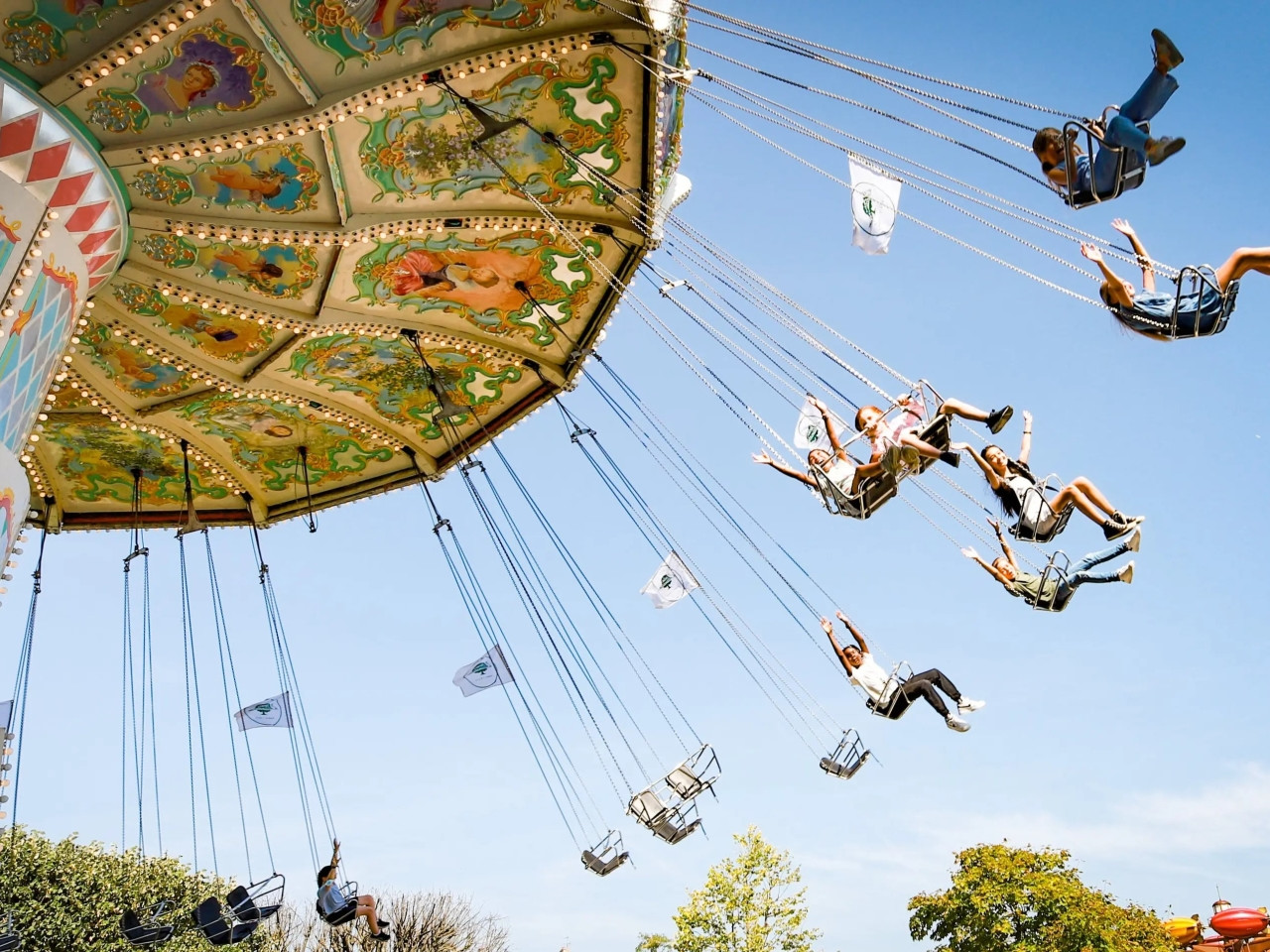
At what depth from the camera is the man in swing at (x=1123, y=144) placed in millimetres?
7730

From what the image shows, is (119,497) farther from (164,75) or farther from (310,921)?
(310,921)

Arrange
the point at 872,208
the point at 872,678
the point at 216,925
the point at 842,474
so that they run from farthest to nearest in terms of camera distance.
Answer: the point at 216,925 < the point at 872,678 < the point at 842,474 < the point at 872,208

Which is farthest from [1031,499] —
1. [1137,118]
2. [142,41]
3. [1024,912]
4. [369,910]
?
[1024,912]

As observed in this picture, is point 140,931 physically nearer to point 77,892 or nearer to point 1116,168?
point 77,892

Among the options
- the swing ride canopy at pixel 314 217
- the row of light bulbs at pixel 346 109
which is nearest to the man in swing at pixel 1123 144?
the swing ride canopy at pixel 314 217

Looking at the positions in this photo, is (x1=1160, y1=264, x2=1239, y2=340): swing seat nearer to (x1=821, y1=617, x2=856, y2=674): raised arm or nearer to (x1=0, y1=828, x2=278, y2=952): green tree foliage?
(x1=821, y1=617, x2=856, y2=674): raised arm

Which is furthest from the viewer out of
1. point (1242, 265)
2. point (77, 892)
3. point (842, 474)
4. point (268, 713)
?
point (77, 892)

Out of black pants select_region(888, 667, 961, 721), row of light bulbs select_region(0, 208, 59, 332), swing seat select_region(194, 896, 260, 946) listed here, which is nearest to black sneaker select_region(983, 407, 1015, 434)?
black pants select_region(888, 667, 961, 721)

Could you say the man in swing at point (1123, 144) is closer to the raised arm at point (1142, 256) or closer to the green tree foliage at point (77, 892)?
the raised arm at point (1142, 256)

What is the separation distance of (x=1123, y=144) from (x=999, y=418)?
2.31 m

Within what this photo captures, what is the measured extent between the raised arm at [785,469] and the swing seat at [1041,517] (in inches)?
72.8

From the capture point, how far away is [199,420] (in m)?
14.3

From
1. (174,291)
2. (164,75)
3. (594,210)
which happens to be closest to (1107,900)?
(594,210)

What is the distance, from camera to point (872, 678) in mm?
12227
